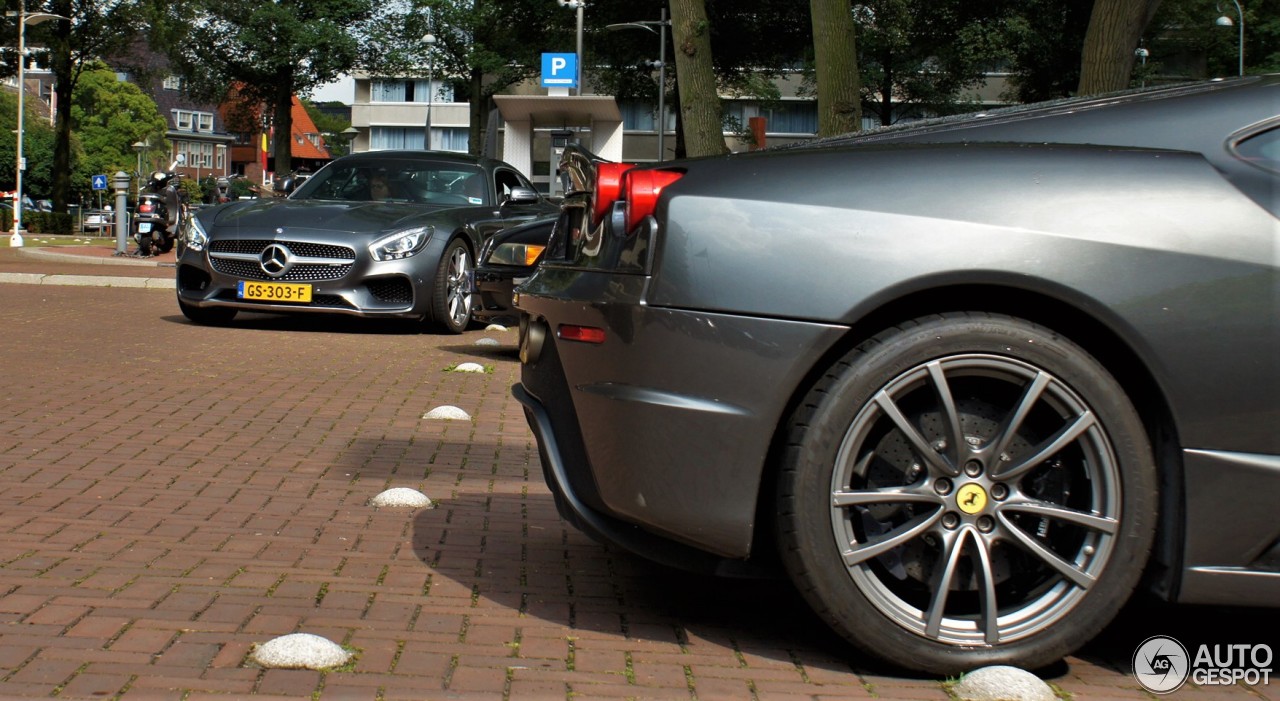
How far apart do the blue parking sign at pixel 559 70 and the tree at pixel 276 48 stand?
26461 millimetres

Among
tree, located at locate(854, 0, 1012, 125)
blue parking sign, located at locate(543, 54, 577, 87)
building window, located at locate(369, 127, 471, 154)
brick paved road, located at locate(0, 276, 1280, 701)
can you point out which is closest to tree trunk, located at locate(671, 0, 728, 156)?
brick paved road, located at locate(0, 276, 1280, 701)

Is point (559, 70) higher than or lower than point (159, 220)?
higher

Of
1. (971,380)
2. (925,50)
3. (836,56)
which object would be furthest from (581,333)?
(925,50)

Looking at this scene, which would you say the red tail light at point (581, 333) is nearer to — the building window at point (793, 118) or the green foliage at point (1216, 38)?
the green foliage at point (1216, 38)

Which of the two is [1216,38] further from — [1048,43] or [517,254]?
[517,254]

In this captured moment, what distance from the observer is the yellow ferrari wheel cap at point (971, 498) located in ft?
10.3

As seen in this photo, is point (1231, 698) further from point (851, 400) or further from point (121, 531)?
point (121, 531)

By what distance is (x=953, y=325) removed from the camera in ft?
10.2

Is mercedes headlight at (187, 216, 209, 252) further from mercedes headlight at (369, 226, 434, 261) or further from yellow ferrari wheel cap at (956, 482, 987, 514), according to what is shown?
yellow ferrari wheel cap at (956, 482, 987, 514)

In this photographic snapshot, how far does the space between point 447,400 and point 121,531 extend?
3408 millimetres

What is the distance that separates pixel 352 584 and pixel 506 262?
6108mm

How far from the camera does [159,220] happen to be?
82.3 feet

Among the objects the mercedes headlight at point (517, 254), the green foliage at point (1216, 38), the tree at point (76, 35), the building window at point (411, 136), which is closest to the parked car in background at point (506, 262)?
the mercedes headlight at point (517, 254)

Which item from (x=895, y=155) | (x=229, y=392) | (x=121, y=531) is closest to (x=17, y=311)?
(x=229, y=392)
